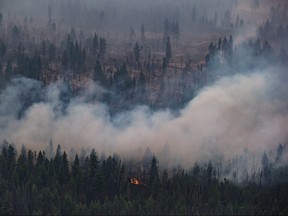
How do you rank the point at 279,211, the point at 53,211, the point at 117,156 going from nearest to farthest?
the point at 53,211, the point at 279,211, the point at 117,156

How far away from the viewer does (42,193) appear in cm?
14362

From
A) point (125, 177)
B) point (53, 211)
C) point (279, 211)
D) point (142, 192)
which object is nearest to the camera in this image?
point (53, 211)

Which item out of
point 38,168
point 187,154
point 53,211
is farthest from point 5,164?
point 187,154

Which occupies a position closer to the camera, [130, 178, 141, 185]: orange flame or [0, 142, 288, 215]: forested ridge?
[0, 142, 288, 215]: forested ridge

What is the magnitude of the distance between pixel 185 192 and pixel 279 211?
23377mm

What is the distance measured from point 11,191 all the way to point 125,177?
38961mm

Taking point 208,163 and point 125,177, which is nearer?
point 125,177

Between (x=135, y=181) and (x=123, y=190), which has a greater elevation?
(x=135, y=181)

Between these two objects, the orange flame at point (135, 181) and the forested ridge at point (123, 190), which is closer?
the forested ridge at point (123, 190)

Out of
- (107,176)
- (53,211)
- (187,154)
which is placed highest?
(187,154)

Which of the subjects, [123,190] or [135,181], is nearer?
[123,190]

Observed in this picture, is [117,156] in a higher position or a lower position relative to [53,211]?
higher

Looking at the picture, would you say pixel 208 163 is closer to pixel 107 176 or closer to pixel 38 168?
pixel 107 176

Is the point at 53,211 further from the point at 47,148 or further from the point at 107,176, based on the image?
the point at 47,148
